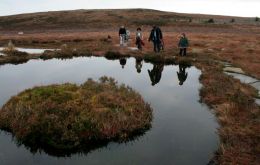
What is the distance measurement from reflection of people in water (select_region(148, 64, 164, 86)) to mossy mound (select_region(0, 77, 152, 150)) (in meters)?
8.14

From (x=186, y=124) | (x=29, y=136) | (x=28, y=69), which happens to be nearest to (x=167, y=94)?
(x=186, y=124)

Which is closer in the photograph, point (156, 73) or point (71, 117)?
point (71, 117)

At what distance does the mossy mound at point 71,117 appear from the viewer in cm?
1371

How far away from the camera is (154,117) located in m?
16.8

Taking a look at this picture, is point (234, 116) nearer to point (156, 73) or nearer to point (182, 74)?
point (182, 74)

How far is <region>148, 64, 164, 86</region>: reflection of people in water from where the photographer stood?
2559 cm

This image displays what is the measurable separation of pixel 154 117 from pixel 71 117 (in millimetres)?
4490

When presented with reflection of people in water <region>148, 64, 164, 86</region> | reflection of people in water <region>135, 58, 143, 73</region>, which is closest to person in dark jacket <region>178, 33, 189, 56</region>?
reflection of people in water <region>148, 64, 164, 86</region>

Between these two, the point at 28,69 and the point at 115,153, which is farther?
the point at 28,69

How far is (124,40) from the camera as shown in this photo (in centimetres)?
4441

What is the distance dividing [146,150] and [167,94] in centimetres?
879

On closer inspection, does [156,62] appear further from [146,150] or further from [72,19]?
[72,19]

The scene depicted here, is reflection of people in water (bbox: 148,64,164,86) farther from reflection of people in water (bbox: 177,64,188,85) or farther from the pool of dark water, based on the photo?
reflection of people in water (bbox: 177,64,188,85)

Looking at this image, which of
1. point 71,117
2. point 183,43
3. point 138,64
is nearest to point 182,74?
point 138,64
